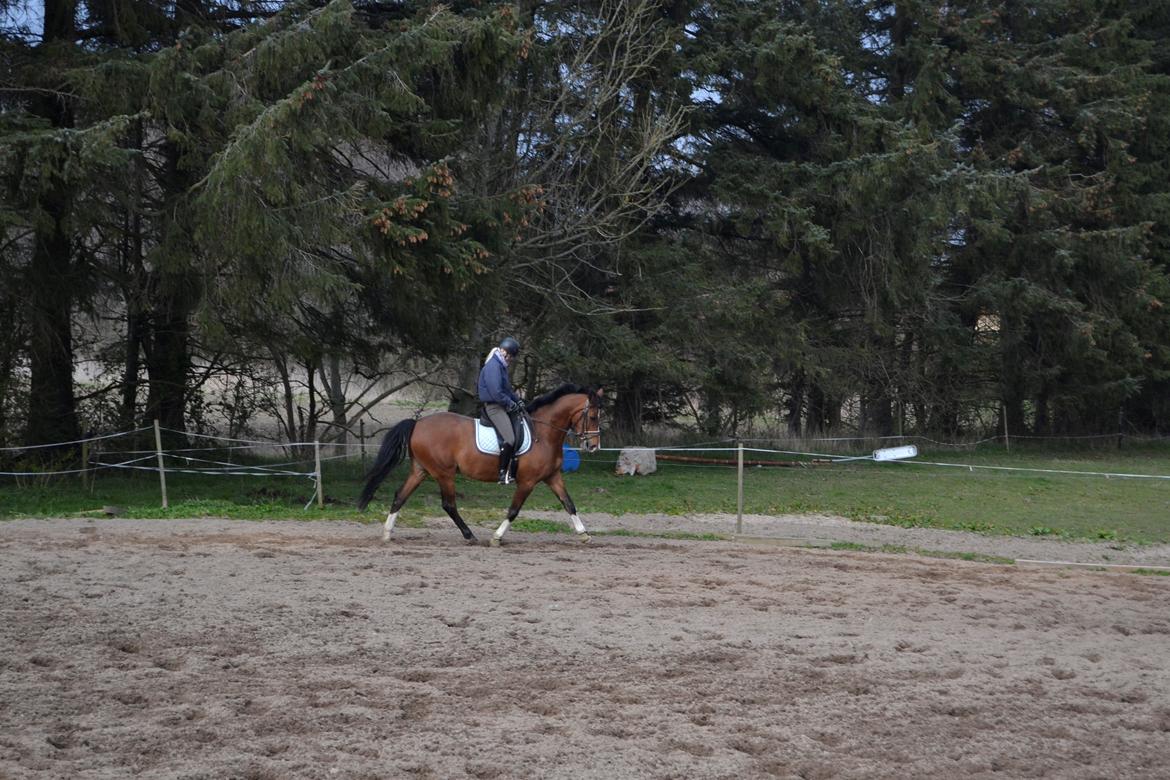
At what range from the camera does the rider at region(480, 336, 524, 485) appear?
12828 mm

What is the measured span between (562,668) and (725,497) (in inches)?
508

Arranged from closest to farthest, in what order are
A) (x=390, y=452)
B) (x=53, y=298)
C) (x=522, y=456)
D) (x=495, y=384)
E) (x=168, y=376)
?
(x=495, y=384)
(x=522, y=456)
(x=390, y=452)
(x=53, y=298)
(x=168, y=376)

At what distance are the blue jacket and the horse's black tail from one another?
130cm

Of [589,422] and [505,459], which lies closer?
[505,459]

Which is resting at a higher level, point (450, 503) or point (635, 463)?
point (635, 463)

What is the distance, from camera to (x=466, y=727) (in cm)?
633

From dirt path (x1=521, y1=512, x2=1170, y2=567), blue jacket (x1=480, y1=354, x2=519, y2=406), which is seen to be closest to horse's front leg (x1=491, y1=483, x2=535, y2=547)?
blue jacket (x1=480, y1=354, x2=519, y2=406)

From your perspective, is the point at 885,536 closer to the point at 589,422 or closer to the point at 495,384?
the point at 589,422

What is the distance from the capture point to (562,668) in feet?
24.9

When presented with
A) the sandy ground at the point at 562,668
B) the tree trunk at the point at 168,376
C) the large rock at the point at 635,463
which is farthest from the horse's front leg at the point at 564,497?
the tree trunk at the point at 168,376

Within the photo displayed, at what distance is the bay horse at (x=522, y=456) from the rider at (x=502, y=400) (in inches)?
9.0

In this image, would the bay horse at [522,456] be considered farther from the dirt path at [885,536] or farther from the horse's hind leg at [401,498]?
the dirt path at [885,536]

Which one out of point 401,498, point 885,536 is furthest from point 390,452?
point 885,536

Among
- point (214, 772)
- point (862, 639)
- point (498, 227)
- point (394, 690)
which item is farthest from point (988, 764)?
point (498, 227)
